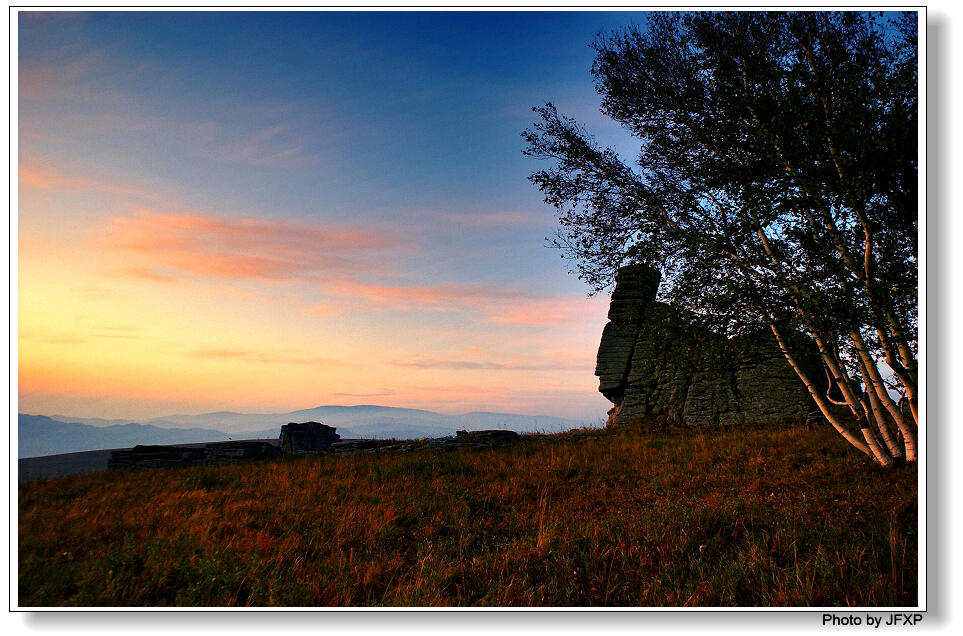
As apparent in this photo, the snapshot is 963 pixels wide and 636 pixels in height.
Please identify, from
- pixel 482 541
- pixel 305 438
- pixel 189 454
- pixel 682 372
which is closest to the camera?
pixel 482 541

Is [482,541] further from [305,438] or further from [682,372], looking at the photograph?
[682,372]

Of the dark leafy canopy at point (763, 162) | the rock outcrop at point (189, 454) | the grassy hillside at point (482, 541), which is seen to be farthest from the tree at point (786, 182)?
the rock outcrop at point (189, 454)

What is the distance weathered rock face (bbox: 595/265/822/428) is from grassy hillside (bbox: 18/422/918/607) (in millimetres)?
2784

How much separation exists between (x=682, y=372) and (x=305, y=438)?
55.1 feet

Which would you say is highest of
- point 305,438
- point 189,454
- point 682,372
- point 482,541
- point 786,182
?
point 786,182

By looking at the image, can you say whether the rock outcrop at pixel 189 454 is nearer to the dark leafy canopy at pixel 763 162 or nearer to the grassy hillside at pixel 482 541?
the grassy hillside at pixel 482 541

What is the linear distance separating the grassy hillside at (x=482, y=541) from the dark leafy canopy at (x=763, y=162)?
361 cm

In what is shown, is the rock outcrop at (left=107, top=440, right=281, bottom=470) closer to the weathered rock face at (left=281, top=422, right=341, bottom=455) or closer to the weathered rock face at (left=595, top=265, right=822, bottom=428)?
the weathered rock face at (left=281, top=422, right=341, bottom=455)

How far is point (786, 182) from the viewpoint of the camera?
399 inches

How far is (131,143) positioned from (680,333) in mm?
10985

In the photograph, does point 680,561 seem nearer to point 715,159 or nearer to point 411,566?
point 411,566

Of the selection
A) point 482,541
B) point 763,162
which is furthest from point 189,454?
point 763,162

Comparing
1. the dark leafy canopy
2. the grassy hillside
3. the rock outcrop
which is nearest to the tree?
the dark leafy canopy
